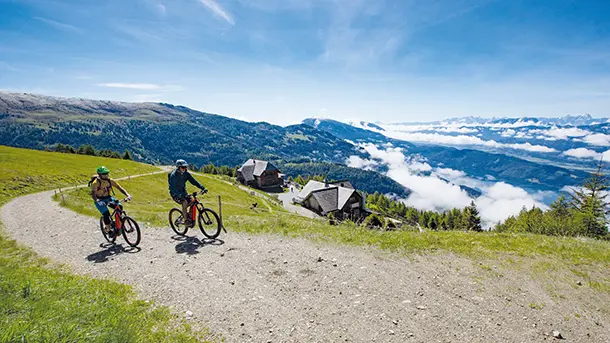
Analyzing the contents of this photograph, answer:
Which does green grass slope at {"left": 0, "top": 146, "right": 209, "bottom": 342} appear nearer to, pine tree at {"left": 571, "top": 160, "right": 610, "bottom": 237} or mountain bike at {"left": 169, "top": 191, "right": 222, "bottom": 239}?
mountain bike at {"left": 169, "top": 191, "right": 222, "bottom": 239}

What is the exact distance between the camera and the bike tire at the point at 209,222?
48.5ft

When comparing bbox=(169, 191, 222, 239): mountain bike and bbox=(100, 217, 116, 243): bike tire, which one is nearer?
bbox=(100, 217, 116, 243): bike tire

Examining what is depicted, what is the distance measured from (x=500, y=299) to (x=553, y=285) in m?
2.53

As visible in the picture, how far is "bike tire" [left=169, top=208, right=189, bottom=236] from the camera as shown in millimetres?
15336

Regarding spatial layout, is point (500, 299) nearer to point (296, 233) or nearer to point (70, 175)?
point (296, 233)

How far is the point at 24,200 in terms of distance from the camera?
106 feet

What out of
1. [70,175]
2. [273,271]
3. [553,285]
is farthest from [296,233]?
[70,175]

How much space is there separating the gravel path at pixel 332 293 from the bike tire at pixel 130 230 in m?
0.56

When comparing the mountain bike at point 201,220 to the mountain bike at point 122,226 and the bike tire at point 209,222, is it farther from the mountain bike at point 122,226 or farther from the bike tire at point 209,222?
the mountain bike at point 122,226

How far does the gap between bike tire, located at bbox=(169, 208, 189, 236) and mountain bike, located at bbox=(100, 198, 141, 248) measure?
5.88ft

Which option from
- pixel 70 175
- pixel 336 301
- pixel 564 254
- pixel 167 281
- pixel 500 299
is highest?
pixel 564 254

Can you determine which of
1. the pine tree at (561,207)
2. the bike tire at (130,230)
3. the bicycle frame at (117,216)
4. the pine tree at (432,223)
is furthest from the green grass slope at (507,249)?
the pine tree at (432,223)

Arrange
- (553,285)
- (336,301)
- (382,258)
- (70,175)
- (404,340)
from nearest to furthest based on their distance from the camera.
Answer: (404,340)
(336,301)
(553,285)
(382,258)
(70,175)

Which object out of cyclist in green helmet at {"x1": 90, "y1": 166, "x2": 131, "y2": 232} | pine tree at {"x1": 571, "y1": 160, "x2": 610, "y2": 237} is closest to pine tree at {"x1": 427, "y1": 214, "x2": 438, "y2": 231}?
pine tree at {"x1": 571, "y1": 160, "x2": 610, "y2": 237}
